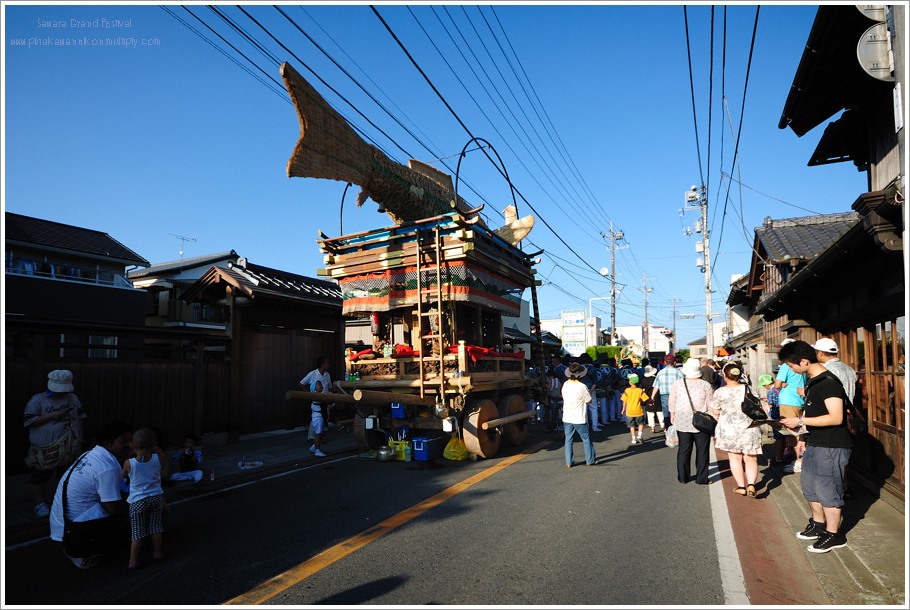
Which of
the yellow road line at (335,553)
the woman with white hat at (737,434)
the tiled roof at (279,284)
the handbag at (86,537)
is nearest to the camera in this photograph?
the yellow road line at (335,553)

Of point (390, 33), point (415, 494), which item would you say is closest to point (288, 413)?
point (415, 494)

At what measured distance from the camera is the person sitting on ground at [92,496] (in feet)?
14.4

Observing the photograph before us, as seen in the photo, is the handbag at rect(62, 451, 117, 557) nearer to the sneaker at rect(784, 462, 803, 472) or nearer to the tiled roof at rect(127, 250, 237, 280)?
the sneaker at rect(784, 462, 803, 472)

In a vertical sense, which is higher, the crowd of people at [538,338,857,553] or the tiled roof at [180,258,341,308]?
the tiled roof at [180,258,341,308]

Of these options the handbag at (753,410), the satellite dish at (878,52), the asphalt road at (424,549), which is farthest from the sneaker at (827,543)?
the satellite dish at (878,52)

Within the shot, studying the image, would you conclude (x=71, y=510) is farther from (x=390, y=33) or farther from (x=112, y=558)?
(x=390, y=33)

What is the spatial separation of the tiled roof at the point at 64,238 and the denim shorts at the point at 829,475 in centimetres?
1989

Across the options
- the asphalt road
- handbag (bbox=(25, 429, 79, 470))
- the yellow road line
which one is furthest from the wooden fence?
the yellow road line

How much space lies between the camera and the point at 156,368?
8867 mm

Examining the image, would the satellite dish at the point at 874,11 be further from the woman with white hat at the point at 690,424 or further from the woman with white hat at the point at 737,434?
the woman with white hat at the point at 690,424

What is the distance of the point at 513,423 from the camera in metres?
9.93

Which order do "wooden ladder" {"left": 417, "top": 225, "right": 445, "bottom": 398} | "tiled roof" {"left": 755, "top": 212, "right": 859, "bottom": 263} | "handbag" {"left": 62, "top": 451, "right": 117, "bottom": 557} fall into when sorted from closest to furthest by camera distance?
"handbag" {"left": 62, "top": 451, "right": 117, "bottom": 557}
"wooden ladder" {"left": 417, "top": 225, "right": 445, "bottom": 398}
"tiled roof" {"left": 755, "top": 212, "right": 859, "bottom": 263}

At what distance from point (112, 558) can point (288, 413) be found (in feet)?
25.9

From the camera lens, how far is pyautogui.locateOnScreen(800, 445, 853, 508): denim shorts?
4.48m
